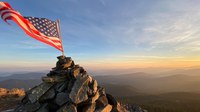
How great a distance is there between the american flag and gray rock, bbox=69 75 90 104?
4.38 m

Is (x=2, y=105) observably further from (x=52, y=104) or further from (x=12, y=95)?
(x=52, y=104)

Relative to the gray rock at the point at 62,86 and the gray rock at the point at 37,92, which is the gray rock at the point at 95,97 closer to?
the gray rock at the point at 62,86

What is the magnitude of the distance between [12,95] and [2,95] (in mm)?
2011

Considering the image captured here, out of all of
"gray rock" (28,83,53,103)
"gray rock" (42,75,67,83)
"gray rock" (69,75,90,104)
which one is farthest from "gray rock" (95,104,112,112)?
"gray rock" (28,83,53,103)

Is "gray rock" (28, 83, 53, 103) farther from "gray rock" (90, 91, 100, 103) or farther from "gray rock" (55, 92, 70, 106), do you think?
"gray rock" (90, 91, 100, 103)

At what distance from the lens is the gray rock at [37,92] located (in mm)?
23450

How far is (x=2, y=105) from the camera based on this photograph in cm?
3497

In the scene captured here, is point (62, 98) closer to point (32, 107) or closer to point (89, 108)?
point (89, 108)

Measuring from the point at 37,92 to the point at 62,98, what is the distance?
3.27 m

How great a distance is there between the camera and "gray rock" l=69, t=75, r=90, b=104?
876 inches

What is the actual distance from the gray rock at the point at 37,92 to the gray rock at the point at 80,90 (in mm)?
3696

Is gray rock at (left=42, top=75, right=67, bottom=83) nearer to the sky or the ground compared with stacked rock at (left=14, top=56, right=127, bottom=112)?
nearer to the sky

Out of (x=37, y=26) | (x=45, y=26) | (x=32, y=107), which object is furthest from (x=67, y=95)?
(x=37, y=26)

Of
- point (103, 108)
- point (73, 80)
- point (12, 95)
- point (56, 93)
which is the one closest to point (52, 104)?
point (56, 93)
